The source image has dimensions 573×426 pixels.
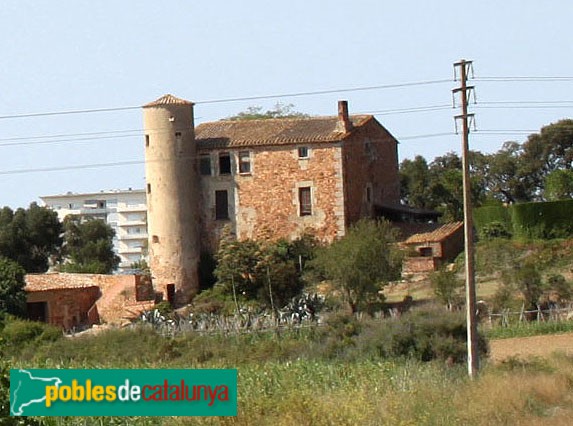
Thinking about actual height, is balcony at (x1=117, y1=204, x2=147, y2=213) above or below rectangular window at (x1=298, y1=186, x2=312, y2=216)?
above

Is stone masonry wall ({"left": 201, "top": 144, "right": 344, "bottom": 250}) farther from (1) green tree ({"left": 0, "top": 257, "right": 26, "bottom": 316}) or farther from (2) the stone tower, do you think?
(1) green tree ({"left": 0, "top": 257, "right": 26, "bottom": 316})

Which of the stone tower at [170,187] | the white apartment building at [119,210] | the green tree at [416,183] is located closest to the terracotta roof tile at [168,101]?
the stone tower at [170,187]

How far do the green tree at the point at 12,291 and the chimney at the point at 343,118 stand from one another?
572 inches

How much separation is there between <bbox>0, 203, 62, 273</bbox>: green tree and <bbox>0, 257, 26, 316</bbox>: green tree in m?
19.0

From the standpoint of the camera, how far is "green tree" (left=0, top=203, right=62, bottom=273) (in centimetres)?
7188

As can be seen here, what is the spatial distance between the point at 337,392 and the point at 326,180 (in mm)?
32186

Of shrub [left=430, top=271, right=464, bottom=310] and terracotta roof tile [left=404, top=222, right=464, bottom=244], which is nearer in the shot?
shrub [left=430, top=271, right=464, bottom=310]

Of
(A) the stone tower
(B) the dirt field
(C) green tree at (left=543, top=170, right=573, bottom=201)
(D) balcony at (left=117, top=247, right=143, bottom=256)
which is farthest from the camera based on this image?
(D) balcony at (left=117, top=247, right=143, bottom=256)

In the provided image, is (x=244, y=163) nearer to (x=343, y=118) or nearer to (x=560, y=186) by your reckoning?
(x=343, y=118)

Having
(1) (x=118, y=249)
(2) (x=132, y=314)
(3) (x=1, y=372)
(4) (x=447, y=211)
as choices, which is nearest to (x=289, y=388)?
(3) (x=1, y=372)

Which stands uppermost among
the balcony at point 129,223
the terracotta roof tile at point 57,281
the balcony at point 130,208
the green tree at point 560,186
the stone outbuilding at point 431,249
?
the balcony at point 130,208

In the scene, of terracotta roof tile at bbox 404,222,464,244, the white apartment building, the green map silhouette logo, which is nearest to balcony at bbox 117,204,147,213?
the white apartment building

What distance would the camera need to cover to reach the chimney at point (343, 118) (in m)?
54.2

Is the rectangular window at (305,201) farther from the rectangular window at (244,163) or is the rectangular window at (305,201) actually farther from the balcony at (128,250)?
the balcony at (128,250)
